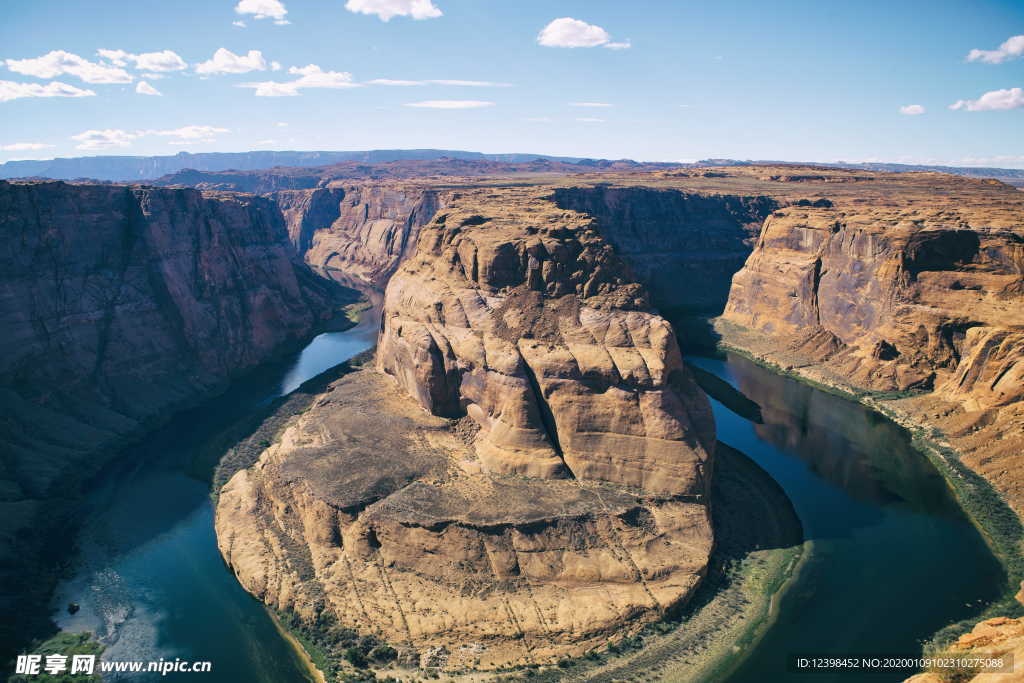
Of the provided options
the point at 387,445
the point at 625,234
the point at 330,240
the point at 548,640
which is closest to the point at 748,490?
the point at 548,640

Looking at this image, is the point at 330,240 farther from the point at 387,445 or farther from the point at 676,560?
the point at 676,560

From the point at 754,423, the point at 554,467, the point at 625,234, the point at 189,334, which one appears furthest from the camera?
the point at 625,234

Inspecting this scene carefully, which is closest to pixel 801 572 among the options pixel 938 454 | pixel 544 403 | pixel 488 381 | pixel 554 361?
pixel 544 403

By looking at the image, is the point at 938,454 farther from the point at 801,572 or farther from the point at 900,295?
the point at 801,572

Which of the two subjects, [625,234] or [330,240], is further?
[330,240]
